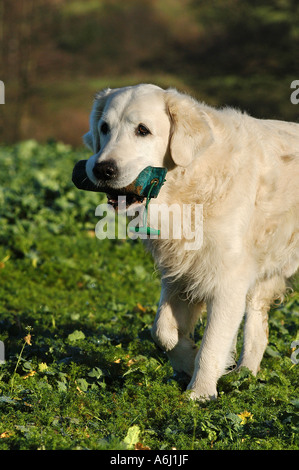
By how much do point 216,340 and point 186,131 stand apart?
1.39 m

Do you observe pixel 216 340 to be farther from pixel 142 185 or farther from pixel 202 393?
pixel 142 185

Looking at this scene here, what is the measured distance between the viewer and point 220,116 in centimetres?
465

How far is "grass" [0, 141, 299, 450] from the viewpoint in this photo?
3570mm

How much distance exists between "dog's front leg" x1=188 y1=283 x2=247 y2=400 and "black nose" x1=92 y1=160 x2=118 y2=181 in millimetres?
1052

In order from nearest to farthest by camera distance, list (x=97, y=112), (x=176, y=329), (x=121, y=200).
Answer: (x=121, y=200) → (x=176, y=329) → (x=97, y=112)

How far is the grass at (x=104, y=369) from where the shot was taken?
3.57 metres

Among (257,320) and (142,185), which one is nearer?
(142,185)

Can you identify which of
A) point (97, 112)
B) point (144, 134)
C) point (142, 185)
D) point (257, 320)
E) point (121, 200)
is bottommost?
point (257, 320)

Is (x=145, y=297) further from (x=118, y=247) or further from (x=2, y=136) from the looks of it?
(x=2, y=136)

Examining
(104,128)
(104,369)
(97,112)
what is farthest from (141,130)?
(104,369)

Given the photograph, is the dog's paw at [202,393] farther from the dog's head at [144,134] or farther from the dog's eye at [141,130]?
the dog's eye at [141,130]

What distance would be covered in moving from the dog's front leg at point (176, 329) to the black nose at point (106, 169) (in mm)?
1058

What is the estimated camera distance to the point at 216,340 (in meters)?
4.25
